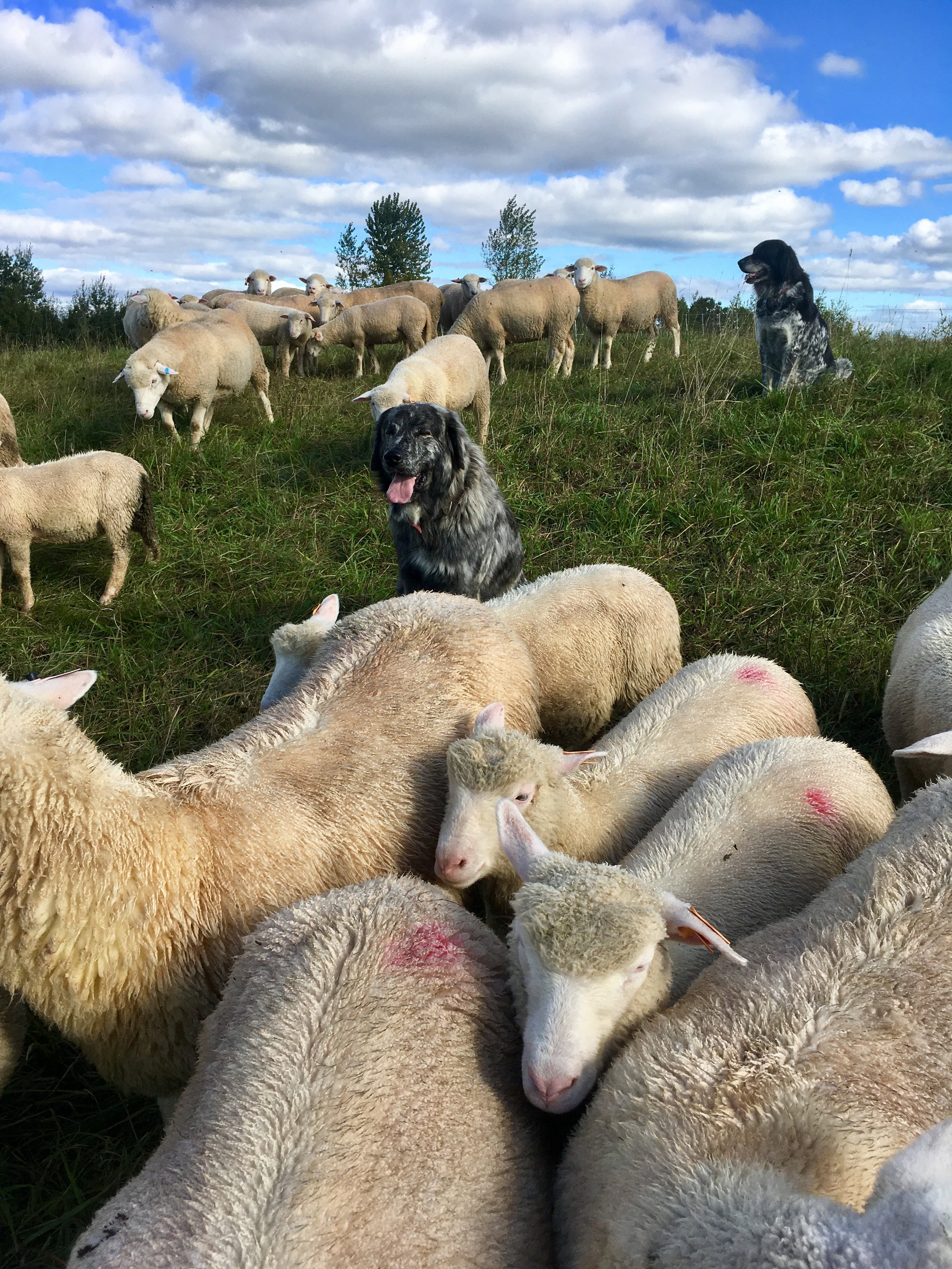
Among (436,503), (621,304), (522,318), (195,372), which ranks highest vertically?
(621,304)

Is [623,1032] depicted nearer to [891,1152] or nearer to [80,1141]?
[891,1152]

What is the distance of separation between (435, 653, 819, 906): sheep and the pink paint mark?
1.45 feet

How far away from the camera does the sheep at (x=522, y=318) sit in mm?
12211

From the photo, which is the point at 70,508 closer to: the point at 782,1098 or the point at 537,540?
the point at 537,540

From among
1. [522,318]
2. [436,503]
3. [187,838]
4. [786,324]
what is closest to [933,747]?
[187,838]

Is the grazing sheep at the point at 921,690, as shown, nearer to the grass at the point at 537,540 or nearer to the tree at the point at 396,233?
the grass at the point at 537,540

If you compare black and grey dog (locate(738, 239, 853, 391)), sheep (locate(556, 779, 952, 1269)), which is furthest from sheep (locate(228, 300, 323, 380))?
sheep (locate(556, 779, 952, 1269))

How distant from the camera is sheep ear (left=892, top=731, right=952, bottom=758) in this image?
2645 millimetres

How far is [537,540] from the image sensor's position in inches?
265

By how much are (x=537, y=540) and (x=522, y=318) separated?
6682 millimetres

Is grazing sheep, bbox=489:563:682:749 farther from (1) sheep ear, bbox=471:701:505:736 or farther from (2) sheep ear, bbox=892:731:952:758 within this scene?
(2) sheep ear, bbox=892:731:952:758

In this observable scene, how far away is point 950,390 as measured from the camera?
8219 millimetres

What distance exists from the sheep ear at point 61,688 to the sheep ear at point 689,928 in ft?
5.21

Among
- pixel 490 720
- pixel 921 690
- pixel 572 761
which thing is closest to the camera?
pixel 490 720
